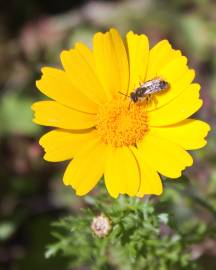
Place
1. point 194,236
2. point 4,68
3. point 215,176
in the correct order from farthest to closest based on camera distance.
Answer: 1. point 4,68
2. point 215,176
3. point 194,236

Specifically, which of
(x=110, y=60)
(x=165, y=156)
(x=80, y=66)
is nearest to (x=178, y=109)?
(x=165, y=156)

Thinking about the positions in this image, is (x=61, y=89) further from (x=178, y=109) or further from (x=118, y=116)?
(x=178, y=109)

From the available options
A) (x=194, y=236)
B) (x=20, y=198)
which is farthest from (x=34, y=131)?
(x=194, y=236)

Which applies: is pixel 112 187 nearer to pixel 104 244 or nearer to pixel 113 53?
pixel 104 244

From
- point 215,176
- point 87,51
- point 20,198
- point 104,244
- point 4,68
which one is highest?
point 87,51

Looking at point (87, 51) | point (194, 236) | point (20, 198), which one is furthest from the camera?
point (20, 198)

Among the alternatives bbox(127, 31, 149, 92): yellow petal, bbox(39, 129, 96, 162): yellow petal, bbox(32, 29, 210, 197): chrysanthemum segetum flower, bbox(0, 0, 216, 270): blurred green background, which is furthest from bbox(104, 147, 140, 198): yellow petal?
bbox(0, 0, 216, 270): blurred green background

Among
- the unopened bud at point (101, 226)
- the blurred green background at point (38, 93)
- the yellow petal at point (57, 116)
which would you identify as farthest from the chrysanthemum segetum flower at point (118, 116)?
the blurred green background at point (38, 93)
